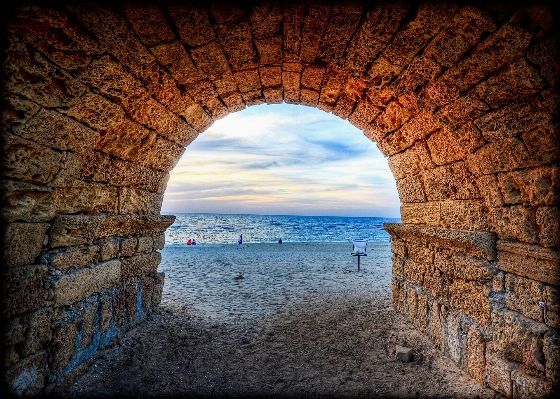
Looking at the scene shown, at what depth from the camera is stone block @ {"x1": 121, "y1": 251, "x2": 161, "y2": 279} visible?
4.11 metres

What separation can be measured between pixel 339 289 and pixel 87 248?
5.13 m

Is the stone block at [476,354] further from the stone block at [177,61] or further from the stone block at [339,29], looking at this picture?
the stone block at [177,61]

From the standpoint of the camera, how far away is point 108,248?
12.3 feet

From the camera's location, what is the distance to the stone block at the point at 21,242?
7.85ft

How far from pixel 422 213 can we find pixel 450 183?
0.80 m

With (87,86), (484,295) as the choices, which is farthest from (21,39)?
(484,295)

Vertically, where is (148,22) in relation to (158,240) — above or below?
above

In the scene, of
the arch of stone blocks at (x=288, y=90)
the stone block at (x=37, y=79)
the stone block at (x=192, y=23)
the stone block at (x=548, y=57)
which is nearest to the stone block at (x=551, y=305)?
the arch of stone blocks at (x=288, y=90)

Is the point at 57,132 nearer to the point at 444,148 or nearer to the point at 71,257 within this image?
the point at 71,257

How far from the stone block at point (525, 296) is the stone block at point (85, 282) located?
3.85 meters

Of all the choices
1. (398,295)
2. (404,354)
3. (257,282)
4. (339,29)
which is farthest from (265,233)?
(339,29)

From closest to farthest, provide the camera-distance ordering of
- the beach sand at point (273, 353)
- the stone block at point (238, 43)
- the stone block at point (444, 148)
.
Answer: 1. the stone block at point (238, 43)
2. the beach sand at point (273, 353)
3. the stone block at point (444, 148)

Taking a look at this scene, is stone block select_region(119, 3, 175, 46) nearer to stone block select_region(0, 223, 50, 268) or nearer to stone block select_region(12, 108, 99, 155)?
stone block select_region(12, 108, 99, 155)

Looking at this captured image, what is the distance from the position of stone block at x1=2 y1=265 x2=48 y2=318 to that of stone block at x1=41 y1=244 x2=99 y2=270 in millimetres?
112
